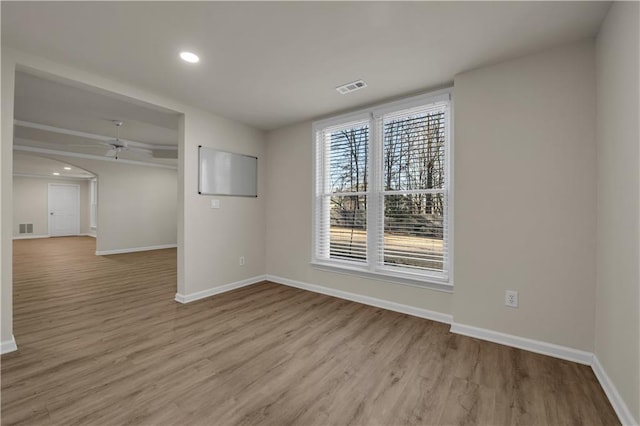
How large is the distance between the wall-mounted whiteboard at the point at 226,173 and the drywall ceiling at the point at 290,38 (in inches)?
39.5

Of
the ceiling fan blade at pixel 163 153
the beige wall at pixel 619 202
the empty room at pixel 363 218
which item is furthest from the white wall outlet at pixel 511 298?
the ceiling fan blade at pixel 163 153

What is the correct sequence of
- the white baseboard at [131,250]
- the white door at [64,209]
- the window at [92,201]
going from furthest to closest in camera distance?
the window at [92,201] < the white door at [64,209] < the white baseboard at [131,250]

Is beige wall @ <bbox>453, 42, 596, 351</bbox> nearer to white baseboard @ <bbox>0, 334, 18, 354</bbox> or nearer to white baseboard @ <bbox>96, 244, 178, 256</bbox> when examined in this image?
white baseboard @ <bbox>0, 334, 18, 354</bbox>

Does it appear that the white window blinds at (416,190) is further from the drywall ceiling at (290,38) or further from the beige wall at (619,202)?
the beige wall at (619,202)

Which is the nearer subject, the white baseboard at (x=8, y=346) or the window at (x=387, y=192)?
the white baseboard at (x=8, y=346)

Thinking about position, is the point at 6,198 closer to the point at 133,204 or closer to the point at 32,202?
the point at 133,204

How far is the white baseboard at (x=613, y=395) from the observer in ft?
4.83

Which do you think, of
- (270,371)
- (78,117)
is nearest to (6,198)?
(270,371)

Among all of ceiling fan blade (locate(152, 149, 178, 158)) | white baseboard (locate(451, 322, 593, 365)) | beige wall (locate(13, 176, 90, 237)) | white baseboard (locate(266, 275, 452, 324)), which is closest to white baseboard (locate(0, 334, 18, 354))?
white baseboard (locate(266, 275, 452, 324))

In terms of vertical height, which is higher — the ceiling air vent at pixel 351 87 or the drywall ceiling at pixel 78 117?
the drywall ceiling at pixel 78 117

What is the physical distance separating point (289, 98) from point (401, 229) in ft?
6.59

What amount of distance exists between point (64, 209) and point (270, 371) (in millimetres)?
13185

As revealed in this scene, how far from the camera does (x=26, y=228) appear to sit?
994cm

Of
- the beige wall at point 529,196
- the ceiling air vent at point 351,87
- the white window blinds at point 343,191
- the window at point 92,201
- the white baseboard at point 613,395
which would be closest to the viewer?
the white baseboard at point 613,395
